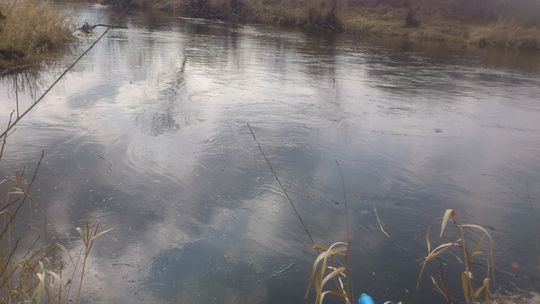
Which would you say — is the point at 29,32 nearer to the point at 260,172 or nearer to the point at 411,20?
the point at 260,172

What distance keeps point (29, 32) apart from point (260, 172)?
7810 mm

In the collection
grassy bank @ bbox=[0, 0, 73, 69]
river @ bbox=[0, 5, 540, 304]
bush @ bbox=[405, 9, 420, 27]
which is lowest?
river @ bbox=[0, 5, 540, 304]

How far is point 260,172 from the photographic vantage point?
204 inches

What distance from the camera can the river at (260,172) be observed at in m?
3.50

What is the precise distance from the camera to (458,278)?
3.56m

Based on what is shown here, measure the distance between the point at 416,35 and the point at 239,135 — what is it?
2046 centimetres

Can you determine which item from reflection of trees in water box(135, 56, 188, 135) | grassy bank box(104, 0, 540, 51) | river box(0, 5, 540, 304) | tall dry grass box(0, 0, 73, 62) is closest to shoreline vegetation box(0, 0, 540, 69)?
grassy bank box(104, 0, 540, 51)

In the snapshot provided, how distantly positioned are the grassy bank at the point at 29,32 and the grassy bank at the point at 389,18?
1408 cm

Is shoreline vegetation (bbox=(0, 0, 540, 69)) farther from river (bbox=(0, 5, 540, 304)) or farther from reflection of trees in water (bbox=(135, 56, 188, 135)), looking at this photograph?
river (bbox=(0, 5, 540, 304))

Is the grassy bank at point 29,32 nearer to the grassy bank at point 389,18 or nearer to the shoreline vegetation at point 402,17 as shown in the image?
the shoreline vegetation at point 402,17

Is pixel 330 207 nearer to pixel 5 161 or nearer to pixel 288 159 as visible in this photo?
pixel 288 159

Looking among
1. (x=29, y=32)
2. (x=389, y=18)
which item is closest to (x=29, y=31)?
(x=29, y=32)

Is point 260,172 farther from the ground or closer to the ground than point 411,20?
closer to the ground

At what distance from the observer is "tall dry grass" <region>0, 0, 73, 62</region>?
9.29 m
